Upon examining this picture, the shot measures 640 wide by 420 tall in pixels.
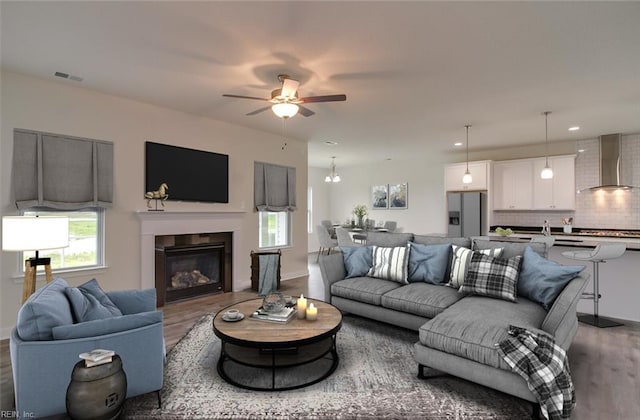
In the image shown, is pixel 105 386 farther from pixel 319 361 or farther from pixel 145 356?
pixel 319 361

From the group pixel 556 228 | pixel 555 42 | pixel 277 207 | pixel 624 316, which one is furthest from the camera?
pixel 556 228

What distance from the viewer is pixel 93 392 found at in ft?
5.85

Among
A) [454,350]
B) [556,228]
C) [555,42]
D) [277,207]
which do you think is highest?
[555,42]

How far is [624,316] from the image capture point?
385 cm

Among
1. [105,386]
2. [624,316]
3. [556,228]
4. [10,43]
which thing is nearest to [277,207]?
[10,43]

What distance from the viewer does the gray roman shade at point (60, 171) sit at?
3.40 metres

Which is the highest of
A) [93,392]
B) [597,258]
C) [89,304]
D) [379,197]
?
[379,197]

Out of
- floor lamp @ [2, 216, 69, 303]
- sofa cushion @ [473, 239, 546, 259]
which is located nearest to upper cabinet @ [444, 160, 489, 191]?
sofa cushion @ [473, 239, 546, 259]

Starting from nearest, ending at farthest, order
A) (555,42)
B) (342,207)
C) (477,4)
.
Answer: (477,4) < (555,42) < (342,207)

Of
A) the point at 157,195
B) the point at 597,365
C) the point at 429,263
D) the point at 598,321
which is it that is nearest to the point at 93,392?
the point at 157,195

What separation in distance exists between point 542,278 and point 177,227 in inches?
172

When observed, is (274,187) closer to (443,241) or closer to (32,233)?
(443,241)

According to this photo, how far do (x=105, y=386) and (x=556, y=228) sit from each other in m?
7.76

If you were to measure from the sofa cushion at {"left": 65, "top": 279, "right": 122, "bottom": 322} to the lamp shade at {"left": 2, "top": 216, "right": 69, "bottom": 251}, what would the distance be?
1.39 feet
